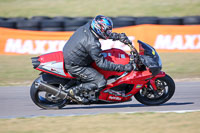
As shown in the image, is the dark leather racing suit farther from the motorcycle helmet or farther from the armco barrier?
the armco barrier

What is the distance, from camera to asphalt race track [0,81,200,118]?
6.48m

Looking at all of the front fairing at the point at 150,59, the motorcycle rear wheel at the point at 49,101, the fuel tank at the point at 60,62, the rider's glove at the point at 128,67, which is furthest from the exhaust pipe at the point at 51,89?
the front fairing at the point at 150,59

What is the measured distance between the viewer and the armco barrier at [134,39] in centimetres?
1433

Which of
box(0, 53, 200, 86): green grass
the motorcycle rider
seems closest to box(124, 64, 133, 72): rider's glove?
the motorcycle rider

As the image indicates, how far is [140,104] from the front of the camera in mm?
7125

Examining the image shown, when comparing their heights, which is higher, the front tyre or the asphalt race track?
the front tyre

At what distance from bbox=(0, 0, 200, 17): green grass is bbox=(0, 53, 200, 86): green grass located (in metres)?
9.68

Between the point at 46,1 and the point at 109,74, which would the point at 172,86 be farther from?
the point at 46,1

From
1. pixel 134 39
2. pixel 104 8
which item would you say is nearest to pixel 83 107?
pixel 134 39

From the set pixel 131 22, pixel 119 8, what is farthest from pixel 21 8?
pixel 131 22

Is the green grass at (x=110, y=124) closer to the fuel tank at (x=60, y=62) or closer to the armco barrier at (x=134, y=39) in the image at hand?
the fuel tank at (x=60, y=62)

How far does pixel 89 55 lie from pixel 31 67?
6.38 m

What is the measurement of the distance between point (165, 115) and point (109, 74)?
51.3 inches

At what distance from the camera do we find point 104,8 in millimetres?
24531
